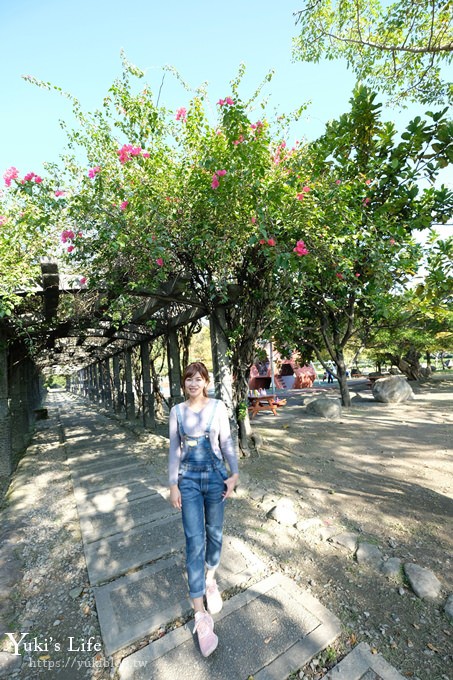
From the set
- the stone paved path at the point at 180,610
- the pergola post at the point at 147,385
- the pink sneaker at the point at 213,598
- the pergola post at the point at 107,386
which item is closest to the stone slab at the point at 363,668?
the stone paved path at the point at 180,610

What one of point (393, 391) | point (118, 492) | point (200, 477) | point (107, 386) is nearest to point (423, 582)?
point (200, 477)

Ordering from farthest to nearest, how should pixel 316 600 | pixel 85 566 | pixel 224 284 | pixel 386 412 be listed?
pixel 386 412 < pixel 224 284 < pixel 85 566 < pixel 316 600

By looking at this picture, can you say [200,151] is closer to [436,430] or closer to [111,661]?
[111,661]

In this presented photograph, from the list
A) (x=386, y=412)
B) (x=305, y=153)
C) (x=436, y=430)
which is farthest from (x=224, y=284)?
(x=386, y=412)

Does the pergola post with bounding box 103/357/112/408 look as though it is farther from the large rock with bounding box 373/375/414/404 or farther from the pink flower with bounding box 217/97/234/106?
the pink flower with bounding box 217/97/234/106

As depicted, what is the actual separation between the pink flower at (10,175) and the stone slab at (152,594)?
16.3 ft

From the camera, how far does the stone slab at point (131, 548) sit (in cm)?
299

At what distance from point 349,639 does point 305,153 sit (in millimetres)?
5392

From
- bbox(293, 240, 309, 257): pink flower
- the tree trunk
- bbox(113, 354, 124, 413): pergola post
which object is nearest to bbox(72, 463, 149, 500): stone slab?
bbox(293, 240, 309, 257): pink flower

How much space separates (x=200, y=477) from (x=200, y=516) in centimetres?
27

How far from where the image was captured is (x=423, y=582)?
247cm

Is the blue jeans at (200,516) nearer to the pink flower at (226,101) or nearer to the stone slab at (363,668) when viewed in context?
the stone slab at (363,668)

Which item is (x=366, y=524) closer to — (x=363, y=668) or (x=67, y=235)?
(x=363, y=668)

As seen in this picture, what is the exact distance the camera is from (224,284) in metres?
5.18
